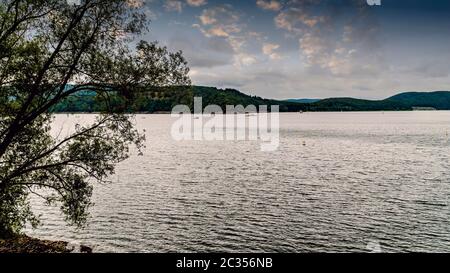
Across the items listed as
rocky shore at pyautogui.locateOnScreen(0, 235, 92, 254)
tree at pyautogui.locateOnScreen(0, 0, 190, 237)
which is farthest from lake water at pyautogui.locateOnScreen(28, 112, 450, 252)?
tree at pyautogui.locateOnScreen(0, 0, 190, 237)

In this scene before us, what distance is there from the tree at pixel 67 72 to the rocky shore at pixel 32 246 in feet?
14.5

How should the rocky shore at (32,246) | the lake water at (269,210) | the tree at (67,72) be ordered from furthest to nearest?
the lake water at (269,210) → the rocky shore at (32,246) → the tree at (67,72)

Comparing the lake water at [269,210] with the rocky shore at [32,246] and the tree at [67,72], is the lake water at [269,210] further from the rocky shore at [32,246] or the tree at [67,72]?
the tree at [67,72]

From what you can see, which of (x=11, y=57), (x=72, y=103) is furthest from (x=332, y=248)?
(x=11, y=57)

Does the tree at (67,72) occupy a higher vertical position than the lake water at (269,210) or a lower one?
higher

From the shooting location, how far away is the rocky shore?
27422 millimetres

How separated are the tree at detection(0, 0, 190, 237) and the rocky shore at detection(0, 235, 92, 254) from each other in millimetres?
4429

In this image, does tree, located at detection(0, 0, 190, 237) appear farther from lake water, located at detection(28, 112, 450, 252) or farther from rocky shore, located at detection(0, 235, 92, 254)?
lake water, located at detection(28, 112, 450, 252)

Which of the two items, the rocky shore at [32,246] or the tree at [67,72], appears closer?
the tree at [67,72]

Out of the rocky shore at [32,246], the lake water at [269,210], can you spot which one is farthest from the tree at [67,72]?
the lake water at [269,210]

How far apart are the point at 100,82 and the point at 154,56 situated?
3922mm

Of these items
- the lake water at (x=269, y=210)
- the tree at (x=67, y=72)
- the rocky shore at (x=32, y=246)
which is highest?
the tree at (x=67, y=72)

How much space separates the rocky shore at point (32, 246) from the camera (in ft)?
90.0
